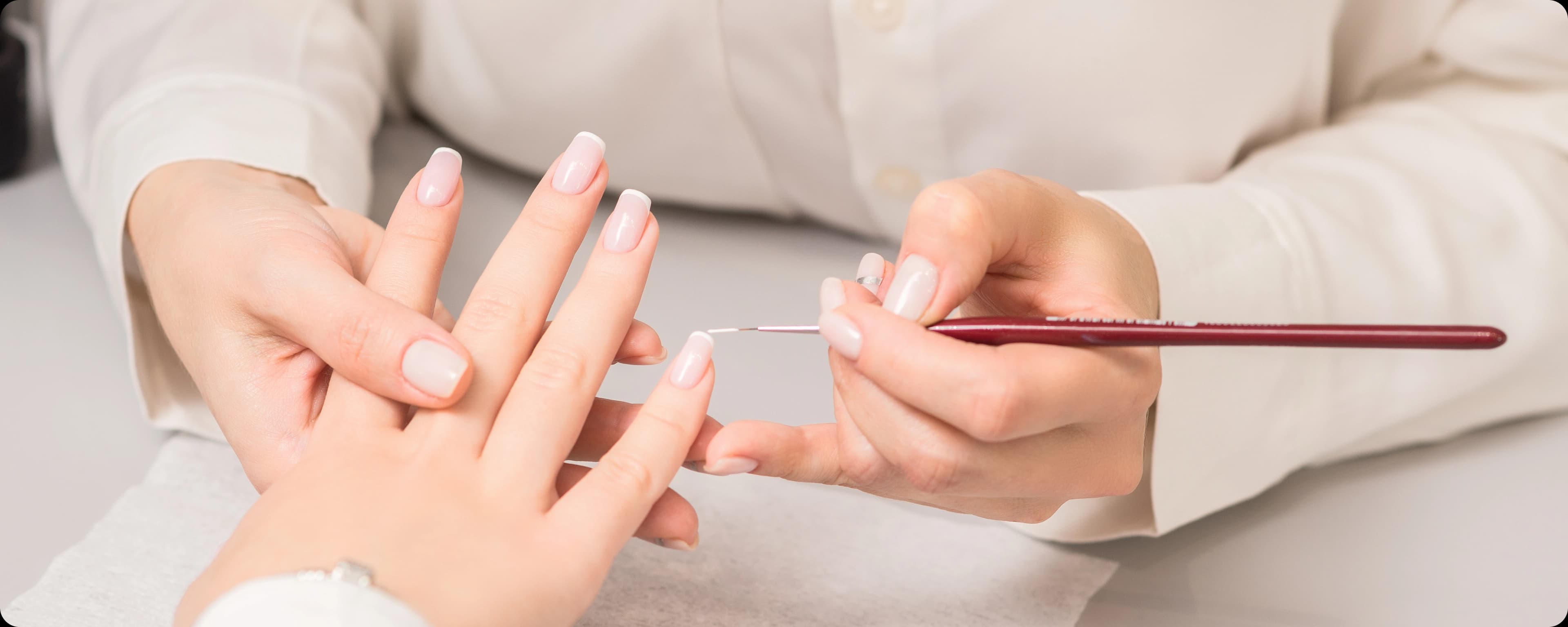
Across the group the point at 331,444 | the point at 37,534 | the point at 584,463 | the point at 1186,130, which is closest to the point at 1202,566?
the point at 1186,130

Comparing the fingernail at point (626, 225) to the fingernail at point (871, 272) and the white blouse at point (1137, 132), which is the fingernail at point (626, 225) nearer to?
the fingernail at point (871, 272)

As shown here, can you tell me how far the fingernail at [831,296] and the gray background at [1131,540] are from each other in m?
0.23

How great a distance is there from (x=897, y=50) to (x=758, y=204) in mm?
265

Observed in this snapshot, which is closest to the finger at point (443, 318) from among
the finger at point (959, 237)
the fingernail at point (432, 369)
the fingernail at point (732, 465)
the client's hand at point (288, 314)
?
the client's hand at point (288, 314)

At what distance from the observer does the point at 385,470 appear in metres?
0.52

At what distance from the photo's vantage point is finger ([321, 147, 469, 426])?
0.56 m

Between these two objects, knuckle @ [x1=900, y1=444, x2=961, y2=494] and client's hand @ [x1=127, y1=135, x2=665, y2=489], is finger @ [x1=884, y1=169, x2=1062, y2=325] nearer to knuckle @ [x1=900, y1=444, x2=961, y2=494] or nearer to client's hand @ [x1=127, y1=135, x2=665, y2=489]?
knuckle @ [x1=900, y1=444, x2=961, y2=494]

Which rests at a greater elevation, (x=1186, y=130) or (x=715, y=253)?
(x=1186, y=130)

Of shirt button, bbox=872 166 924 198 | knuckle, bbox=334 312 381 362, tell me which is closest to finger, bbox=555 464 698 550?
knuckle, bbox=334 312 381 362

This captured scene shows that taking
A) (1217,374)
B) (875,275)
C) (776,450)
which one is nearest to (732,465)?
(776,450)

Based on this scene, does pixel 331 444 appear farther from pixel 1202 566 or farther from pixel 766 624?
pixel 1202 566

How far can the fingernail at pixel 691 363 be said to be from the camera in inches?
22.6

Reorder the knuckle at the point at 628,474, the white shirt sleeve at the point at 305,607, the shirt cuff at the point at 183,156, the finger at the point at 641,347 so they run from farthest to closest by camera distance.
Answer: the shirt cuff at the point at 183,156 < the finger at the point at 641,347 < the knuckle at the point at 628,474 < the white shirt sleeve at the point at 305,607

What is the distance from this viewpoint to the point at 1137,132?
780 mm
